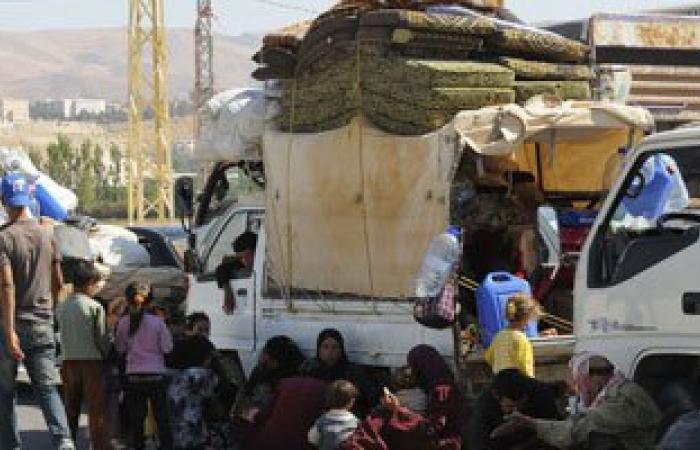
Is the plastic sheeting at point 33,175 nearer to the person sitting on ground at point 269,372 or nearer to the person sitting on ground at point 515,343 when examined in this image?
the person sitting on ground at point 269,372

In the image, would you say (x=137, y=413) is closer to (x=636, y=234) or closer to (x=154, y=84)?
(x=636, y=234)

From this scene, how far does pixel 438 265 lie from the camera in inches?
356

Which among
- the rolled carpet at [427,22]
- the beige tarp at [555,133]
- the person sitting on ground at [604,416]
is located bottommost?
the person sitting on ground at [604,416]

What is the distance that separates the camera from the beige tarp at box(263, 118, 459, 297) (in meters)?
9.74

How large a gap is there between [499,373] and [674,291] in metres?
1.32

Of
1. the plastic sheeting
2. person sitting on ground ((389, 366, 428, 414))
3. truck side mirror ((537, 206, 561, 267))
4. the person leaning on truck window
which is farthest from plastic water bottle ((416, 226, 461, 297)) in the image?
the plastic sheeting

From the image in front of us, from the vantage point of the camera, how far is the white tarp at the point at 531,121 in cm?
930

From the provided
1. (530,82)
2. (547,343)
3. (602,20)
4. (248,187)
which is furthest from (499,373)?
(602,20)

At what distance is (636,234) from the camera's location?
25.1 feet

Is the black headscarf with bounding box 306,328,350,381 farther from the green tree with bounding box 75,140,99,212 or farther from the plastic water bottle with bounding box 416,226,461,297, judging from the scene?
the green tree with bounding box 75,140,99,212

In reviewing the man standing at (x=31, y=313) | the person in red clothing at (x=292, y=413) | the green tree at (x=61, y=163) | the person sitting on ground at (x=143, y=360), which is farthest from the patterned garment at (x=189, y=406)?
the green tree at (x=61, y=163)

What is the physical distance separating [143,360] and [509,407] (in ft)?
11.1

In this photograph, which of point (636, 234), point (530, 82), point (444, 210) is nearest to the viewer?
point (636, 234)

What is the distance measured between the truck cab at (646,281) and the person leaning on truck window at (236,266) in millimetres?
4146
